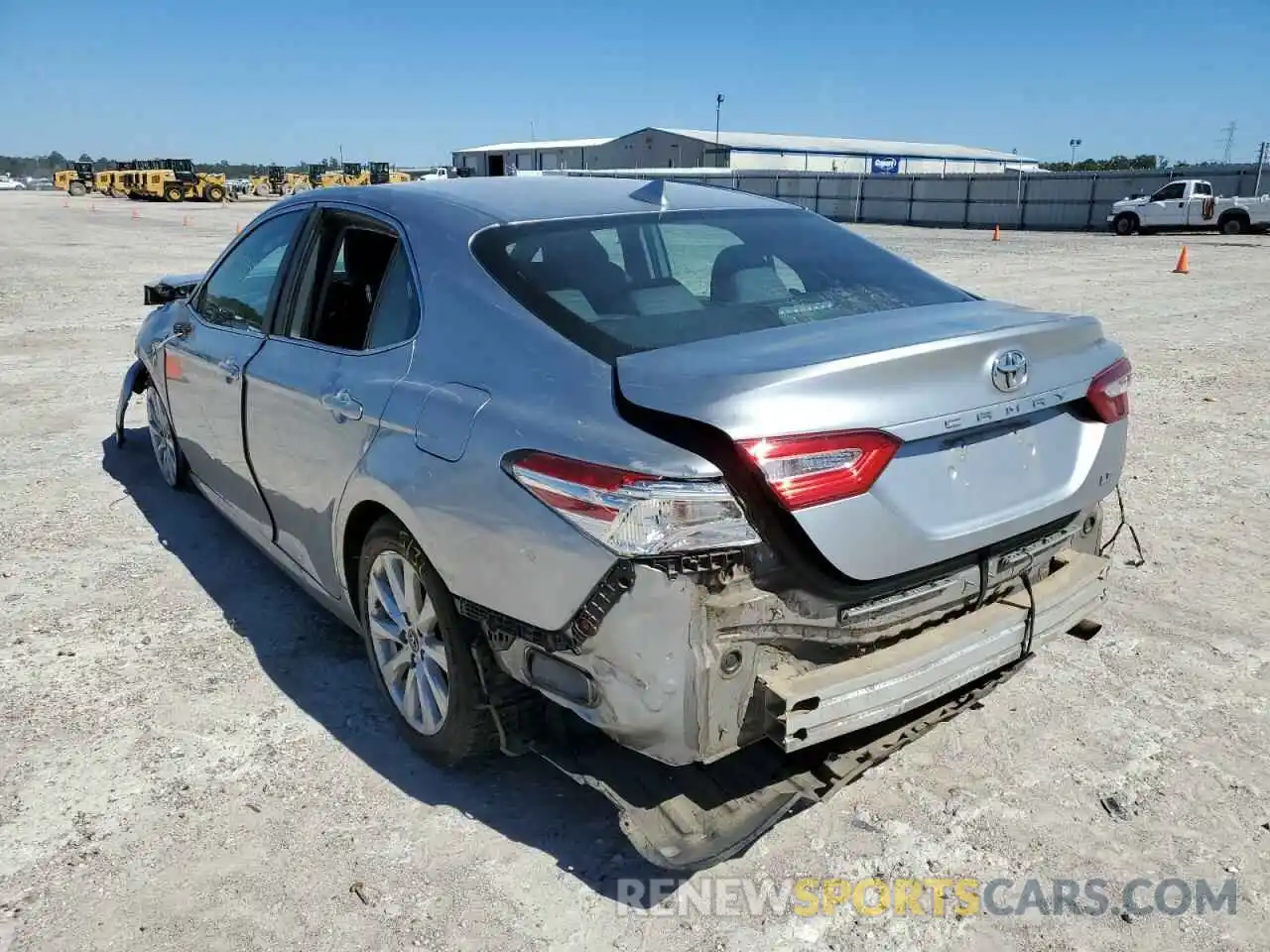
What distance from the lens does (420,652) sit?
2979 millimetres

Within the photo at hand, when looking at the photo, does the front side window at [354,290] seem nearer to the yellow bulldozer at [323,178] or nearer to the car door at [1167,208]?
the car door at [1167,208]

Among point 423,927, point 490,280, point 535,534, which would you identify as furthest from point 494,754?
point 490,280

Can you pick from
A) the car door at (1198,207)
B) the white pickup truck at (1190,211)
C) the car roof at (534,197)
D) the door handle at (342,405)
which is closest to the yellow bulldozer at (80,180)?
the white pickup truck at (1190,211)

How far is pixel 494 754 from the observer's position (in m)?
3.00

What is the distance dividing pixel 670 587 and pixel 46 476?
5.37m

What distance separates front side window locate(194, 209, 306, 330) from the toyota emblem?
2.69 meters

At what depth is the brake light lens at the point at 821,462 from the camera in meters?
2.12

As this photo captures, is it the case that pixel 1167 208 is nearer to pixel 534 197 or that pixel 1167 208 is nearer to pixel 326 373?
pixel 534 197

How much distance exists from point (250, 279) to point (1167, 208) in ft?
112

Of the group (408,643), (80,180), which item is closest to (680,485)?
(408,643)

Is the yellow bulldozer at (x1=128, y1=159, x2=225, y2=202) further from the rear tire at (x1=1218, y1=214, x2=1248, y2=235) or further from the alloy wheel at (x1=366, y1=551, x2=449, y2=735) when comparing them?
the alloy wheel at (x1=366, y1=551, x2=449, y2=735)

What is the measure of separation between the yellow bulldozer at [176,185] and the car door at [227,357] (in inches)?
2203

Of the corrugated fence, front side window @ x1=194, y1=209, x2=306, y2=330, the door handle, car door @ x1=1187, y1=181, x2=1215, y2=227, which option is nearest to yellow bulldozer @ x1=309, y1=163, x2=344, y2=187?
the corrugated fence

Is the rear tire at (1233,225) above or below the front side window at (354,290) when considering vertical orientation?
above
